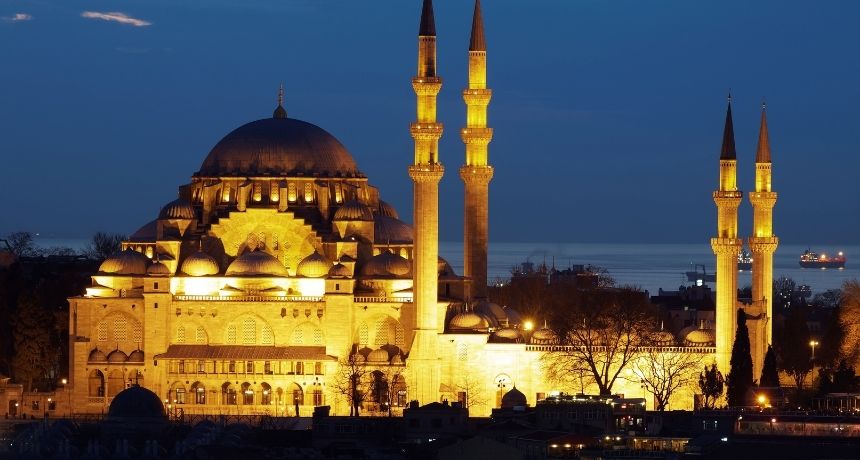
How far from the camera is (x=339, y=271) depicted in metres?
88.6

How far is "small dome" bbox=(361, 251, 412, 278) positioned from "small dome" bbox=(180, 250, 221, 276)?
506 cm

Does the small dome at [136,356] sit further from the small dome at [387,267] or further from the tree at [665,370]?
the tree at [665,370]

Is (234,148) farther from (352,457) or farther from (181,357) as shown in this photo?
(352,457)

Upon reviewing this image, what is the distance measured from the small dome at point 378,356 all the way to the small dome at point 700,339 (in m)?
9.69

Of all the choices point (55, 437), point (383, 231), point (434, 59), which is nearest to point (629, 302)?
point (383, 231)

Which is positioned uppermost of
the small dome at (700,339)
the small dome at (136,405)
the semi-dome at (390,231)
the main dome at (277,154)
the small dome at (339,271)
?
the main dome at (277,154)

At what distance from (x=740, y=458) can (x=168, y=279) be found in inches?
1117

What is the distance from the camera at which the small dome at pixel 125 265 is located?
89750mm

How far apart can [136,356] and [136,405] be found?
12349 mm

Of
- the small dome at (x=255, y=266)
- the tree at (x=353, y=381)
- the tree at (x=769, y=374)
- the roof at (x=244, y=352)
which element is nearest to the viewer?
the tree at (x=769, y=374)

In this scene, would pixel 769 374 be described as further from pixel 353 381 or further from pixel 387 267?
pixel 387 267

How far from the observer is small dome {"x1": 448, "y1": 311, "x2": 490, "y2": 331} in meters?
86.1

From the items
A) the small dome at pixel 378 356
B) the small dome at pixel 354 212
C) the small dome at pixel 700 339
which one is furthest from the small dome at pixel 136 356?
the small dome at pixel 700 339

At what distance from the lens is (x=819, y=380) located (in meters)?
87.3
